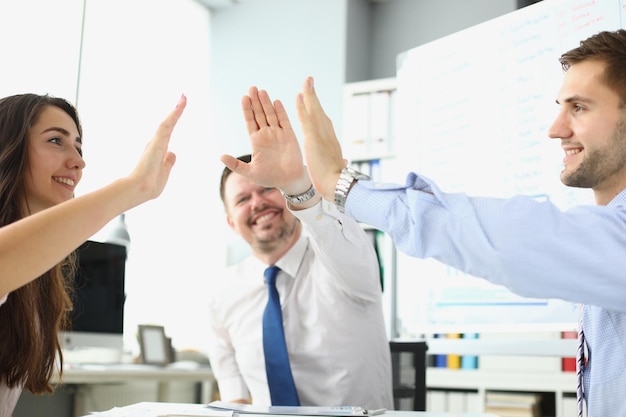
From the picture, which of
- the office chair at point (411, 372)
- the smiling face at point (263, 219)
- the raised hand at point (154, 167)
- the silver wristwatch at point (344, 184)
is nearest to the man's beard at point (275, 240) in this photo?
the smiling face at point (263, 219)

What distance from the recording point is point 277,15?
485 centimetres

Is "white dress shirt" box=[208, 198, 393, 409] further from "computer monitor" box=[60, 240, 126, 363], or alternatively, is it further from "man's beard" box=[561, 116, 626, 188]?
"computer monitor" box=[60, 240, 126, 363]

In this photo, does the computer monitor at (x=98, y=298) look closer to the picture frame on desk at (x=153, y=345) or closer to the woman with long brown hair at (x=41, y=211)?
the picture frame on desk at (x=153, y=345)

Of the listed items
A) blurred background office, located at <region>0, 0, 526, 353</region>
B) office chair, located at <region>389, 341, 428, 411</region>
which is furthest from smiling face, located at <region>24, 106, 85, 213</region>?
blurred background office, located at <region>0, 0, 526, 353</region>

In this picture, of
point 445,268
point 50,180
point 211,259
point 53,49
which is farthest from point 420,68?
point 211,259

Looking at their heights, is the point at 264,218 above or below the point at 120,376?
above

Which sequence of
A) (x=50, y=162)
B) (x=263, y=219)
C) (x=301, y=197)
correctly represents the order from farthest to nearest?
1. (x=263, y=219)
2. (x=50, y=162)
3. (x=301, y=197)

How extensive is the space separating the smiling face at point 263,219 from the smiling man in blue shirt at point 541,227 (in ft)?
2.83

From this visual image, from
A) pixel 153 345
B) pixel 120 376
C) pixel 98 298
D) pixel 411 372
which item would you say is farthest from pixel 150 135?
pixel 411 372

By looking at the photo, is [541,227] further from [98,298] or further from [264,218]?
[98,298]

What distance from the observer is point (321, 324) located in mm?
2033

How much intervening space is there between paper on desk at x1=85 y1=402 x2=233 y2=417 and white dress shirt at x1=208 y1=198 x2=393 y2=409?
0.60 m

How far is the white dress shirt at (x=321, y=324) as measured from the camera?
1.94 m

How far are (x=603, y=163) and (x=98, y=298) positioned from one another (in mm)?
2350
